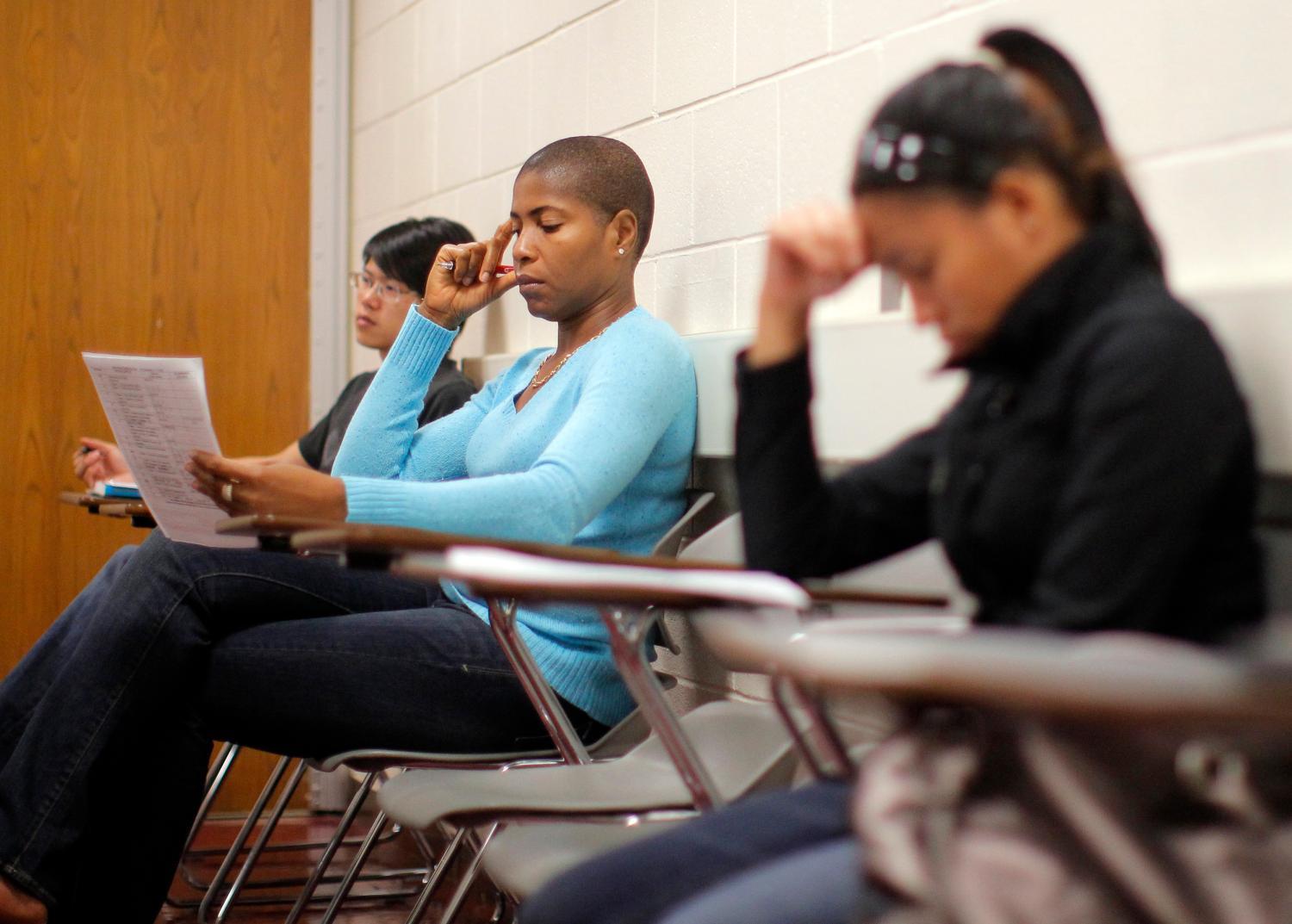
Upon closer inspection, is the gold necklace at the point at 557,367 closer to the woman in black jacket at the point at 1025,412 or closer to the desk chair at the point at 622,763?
the desk chair at the point at 622,763

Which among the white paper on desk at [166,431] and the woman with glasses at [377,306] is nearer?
the white paper on desk at [166,431]

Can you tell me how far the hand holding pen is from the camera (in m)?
2.58

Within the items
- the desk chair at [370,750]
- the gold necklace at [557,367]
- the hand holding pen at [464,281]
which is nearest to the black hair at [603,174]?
the gold necklace at [557,367]

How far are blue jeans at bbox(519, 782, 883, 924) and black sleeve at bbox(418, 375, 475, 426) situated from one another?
1.71 meters

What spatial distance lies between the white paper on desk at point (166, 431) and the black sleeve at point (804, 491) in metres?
0.86

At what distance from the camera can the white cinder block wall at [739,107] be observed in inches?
51.4

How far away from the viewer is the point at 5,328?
354cm

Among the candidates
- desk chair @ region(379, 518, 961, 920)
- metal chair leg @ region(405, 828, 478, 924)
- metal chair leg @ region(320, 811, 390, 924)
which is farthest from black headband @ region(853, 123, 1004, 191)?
metal chair leg @ region(320, 811, 390, 924)

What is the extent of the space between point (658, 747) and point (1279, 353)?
2.73ft

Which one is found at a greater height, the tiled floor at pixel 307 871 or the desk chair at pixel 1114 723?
the desk chair at pixel 1114 723

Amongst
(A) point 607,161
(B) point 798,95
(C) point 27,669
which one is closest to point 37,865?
(C) point 27,669

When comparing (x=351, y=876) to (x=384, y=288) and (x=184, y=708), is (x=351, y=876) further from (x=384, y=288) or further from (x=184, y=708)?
(x=384, y=288)

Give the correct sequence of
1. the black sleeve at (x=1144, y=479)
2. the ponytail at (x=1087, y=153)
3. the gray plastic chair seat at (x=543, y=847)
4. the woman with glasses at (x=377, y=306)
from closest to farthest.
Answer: the black sleeve at (x=1144, y=479) → the ponytail at (x=1087, y=153) → the gray plastic chair seat at (x=543, y=847) → the woman with glasses at (x=377, y=306)

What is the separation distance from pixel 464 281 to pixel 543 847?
1.49 metres
